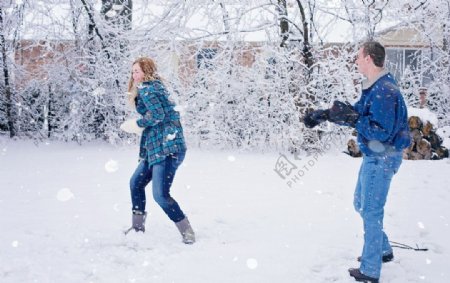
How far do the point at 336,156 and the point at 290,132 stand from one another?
115 cm

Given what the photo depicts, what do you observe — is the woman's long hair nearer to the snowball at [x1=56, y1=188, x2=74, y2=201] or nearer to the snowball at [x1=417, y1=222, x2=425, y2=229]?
the snowball at [x1=56, y1=188, x2=74, y2=201]

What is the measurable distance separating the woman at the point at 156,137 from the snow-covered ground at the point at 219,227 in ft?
1.45

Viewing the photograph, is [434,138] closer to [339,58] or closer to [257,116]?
[339,58]

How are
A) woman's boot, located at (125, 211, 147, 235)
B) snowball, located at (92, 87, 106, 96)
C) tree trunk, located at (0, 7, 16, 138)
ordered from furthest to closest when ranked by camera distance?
tree trunk, located at (0, 7, 16, 138) < snowball, located at (92, 87, 106, 96) < woman's boot, located at (125, 211, 147, 235)

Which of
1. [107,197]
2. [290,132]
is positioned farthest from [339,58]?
[107,197]

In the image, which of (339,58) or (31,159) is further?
(339,58)

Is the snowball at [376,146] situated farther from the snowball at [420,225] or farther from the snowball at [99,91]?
the snowball at [99,91]

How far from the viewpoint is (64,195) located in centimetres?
666

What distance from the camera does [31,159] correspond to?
9914mm

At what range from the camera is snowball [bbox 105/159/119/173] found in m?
8.73

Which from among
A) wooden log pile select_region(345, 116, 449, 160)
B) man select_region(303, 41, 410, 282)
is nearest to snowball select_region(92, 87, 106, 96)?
wooden log pile select_region(345, 116, 449, 160)

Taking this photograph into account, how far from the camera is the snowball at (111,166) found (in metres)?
8.73

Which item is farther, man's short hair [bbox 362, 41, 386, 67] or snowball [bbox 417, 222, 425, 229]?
snowball [bbox 417, 222, 425, 229]

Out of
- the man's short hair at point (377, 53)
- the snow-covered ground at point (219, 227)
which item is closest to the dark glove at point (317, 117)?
the man's short hair at point (377, 53)
